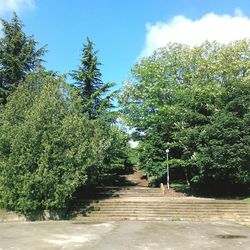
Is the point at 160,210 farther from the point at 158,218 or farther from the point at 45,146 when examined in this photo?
the point at 45,146

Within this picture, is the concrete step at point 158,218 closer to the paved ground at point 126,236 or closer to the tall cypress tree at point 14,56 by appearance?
the paved ground at point 126,236

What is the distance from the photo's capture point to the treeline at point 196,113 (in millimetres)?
23172

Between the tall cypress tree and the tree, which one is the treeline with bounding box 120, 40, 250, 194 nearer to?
the tree

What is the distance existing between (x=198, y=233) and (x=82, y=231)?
172 inches

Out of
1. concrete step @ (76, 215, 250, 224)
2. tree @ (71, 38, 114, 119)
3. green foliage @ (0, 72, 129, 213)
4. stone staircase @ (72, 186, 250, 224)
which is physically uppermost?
tree @ (71, 38, 114, 119)

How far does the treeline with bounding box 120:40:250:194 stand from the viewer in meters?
23.2

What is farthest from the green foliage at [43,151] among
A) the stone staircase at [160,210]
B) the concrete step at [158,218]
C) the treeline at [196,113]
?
the treeline at [196,113]

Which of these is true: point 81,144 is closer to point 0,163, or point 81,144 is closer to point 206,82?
point 0,163

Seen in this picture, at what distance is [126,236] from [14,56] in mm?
20549

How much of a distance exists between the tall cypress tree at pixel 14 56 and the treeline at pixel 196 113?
8452 mm

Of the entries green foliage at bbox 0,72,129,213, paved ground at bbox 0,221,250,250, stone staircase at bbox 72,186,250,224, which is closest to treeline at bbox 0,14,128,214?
green foliage at bbox 0,72,129,213

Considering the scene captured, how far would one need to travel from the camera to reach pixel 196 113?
25.4m

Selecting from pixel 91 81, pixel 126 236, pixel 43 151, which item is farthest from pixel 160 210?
pixel 91 81

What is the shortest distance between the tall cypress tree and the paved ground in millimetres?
16200
